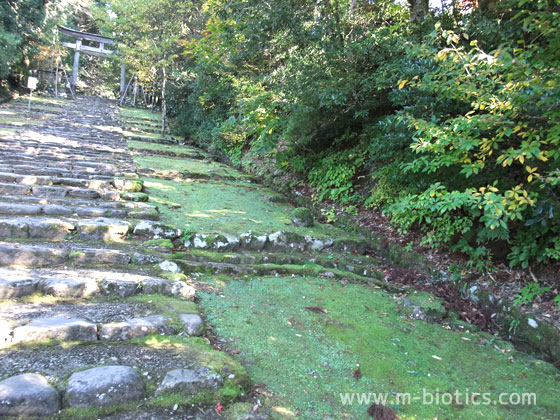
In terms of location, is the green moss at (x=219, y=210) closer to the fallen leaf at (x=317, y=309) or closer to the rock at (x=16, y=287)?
the fallen leaf at (x=317, y=309)

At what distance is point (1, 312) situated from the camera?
232cm

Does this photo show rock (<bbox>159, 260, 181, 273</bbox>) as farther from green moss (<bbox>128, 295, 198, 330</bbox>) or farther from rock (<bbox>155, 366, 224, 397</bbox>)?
rock (<bbox>155, 366, 224, 397</bbox>)

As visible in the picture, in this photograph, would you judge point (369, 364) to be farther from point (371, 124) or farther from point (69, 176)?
point (69, 176)

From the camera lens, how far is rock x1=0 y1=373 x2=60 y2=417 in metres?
1.62

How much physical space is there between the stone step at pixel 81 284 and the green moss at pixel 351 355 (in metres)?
0.39

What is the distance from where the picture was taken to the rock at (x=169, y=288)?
3092 millimetres

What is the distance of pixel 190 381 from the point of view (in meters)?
2.00

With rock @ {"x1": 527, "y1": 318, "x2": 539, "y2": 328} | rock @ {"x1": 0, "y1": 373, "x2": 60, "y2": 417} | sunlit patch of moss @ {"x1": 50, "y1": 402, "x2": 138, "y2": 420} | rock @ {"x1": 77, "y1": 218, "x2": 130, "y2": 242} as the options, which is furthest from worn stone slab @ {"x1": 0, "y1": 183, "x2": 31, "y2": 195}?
rock @ {"x1": 527, "y1": 318, "x2": 539, "y2": 328}

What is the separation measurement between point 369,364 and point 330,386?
0.49 metres

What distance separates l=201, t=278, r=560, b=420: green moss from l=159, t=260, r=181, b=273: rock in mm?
517

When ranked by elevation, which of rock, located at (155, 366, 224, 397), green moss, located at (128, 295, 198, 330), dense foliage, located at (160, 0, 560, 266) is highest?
dense foliage, located at (160, 0, 560, 266)

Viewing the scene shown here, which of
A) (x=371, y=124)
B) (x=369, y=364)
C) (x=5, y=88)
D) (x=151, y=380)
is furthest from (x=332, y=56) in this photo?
(x=5, y=88)

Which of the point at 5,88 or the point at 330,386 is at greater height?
the point at 5,88

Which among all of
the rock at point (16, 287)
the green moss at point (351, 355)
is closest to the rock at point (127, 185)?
the green moss at point (351, 355)
